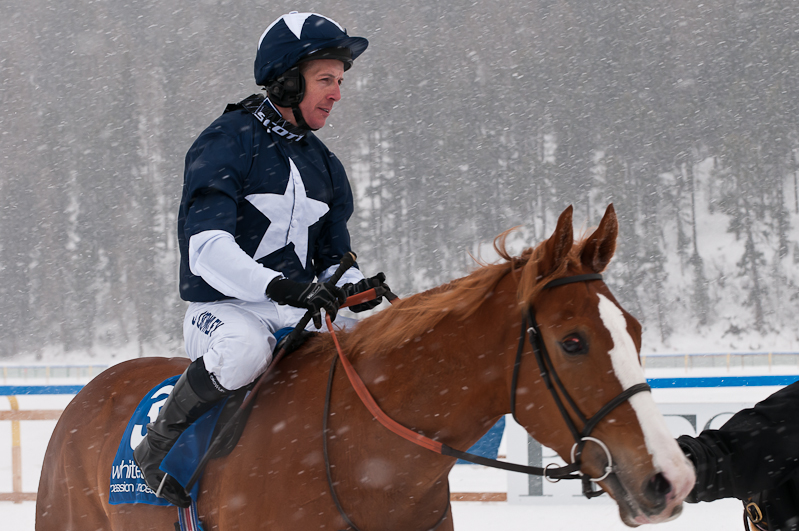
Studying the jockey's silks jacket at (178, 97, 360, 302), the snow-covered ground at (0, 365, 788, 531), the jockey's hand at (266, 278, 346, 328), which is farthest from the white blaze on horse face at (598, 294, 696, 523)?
the snow-covered ground at (0, 365, 788, 531)

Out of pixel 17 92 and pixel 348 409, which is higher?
pixel 17 92

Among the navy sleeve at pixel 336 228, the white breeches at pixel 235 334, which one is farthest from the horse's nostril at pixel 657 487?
the navy sleeve at pixel 336 228

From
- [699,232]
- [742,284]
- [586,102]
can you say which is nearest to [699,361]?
[742,284]

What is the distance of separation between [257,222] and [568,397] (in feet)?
4.09

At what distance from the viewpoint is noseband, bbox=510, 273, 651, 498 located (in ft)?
5.07

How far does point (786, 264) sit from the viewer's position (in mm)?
36094

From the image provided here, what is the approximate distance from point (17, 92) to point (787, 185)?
53.1 metres

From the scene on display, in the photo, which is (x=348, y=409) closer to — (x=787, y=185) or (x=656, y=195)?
(x=656, y=195)

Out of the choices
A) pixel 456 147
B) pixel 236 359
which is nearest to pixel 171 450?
pixel 236 359

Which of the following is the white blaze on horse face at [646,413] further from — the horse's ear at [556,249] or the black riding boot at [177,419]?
Result: the black riding boot at [177,419]

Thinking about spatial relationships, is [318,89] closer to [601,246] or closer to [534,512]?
[601,246]

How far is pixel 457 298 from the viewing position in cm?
188

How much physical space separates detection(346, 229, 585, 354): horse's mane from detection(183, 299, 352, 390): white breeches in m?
0.32

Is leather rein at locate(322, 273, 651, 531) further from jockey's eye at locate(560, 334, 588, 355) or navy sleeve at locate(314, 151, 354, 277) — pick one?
navy sleeve at locate(314, 151, 354, 277)
